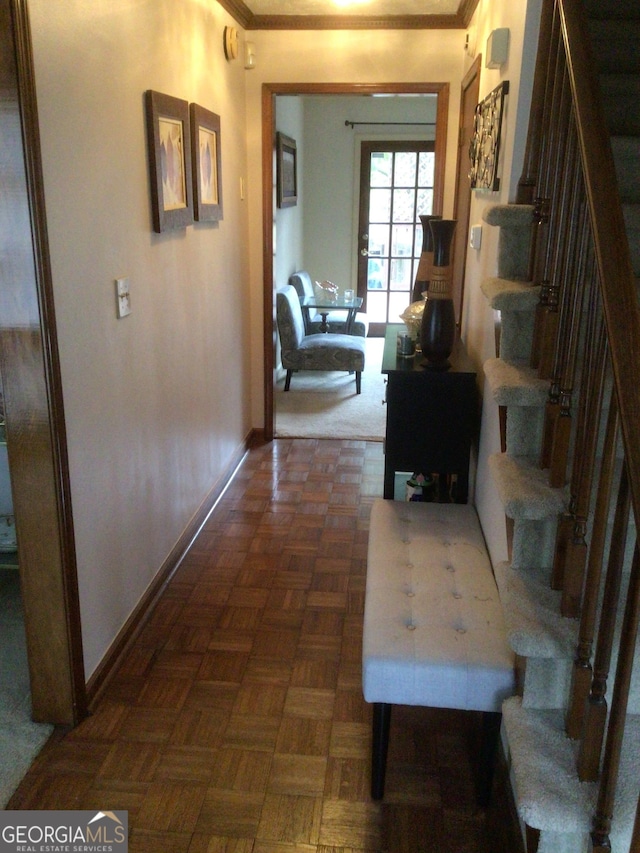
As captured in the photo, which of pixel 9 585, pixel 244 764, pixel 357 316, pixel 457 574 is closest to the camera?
pixel 244 764

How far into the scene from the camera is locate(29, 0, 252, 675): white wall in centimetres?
185

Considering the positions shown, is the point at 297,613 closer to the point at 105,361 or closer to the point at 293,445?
the point at 105,361

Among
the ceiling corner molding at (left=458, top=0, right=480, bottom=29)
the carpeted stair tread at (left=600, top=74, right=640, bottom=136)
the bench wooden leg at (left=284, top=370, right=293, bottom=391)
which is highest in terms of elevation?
the ceiling corner molding at (left=458, top=0, right=480, bottom=29)

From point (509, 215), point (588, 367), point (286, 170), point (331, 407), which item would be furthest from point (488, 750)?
point (286, 170)

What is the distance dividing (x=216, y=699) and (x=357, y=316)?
181 inches

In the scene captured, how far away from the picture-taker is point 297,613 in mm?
2602

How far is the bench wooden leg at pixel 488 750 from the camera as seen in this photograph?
173 cm

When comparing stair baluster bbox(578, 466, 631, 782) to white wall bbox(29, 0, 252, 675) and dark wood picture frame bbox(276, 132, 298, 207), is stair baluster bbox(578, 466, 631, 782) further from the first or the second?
dark wood picture frame bbox(276, 132, 298, 207)

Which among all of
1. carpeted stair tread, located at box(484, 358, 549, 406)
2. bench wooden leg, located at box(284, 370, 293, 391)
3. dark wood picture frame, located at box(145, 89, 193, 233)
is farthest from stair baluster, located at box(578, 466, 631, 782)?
bench wooden leg, located at box(284, 370, 293, 391)

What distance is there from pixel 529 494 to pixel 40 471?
1193mm

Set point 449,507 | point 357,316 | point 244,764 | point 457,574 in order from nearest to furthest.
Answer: point 244,764
point 457,574
point 449,507
point 357,316

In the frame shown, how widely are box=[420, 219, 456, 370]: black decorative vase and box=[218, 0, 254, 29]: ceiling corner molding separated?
1645 mm

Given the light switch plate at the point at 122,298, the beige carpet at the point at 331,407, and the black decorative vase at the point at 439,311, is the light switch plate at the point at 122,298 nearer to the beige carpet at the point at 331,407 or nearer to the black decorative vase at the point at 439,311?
the black decorative vase at the point at 439,311

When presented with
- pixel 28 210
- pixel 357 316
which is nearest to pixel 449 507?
pixel 28 210
